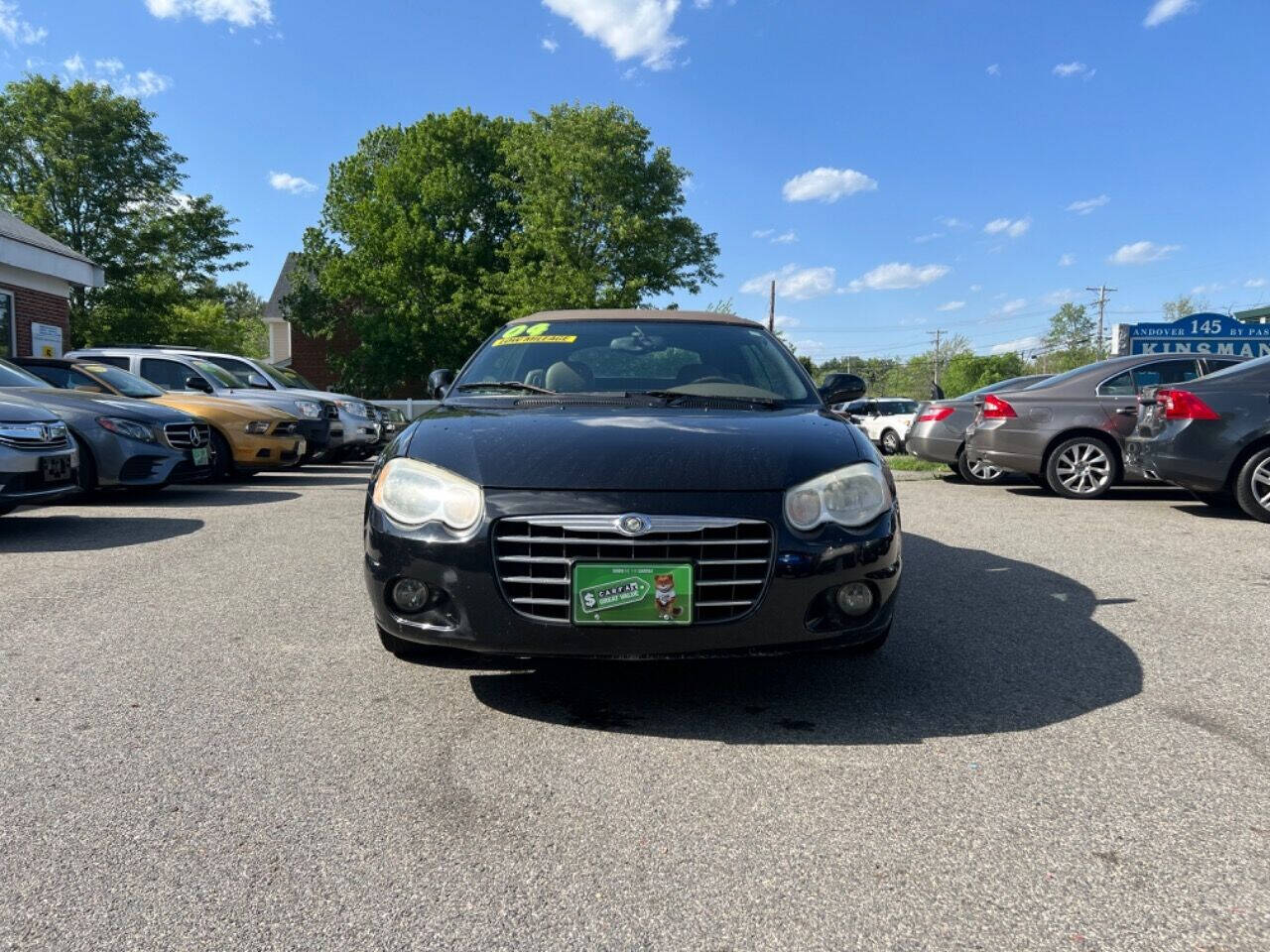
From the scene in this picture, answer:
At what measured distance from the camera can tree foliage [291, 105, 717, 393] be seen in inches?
1476

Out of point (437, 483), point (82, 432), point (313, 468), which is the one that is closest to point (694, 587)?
point (437, 483)

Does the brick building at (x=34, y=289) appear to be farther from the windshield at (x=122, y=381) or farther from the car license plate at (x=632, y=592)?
the car license plate at (x=632, y=592)

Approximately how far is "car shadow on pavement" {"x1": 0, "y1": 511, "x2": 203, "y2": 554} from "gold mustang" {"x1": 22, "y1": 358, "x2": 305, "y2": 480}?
2666 mm

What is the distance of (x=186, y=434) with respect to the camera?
27.0ft

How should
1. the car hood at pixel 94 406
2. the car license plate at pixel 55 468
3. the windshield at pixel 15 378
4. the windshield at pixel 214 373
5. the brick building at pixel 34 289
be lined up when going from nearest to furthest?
the car license plate at pixel 55 468, the car hood at pixel 94 406, the windshield at pixel 15 378, the windshield at pixel 214 373, the brick building at pixel 34 289

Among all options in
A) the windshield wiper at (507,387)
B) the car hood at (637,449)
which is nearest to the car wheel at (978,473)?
the windshield wiper at (507,387)

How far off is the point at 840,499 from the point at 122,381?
9.59 meters

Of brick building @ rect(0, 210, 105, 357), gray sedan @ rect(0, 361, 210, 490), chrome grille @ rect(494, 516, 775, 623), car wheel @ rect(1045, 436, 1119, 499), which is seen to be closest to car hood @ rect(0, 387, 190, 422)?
gray sedan @ rect(0, 361, 210, 490)

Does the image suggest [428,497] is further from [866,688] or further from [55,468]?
[55,468]

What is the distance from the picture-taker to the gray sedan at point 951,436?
10.6 m

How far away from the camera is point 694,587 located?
2701 millimetres

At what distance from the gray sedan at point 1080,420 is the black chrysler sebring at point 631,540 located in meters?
6.73

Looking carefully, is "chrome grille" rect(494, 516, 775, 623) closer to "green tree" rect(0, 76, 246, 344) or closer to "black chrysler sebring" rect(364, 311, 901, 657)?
"black chrysler sebring" rect(364, 311, 901, 657)

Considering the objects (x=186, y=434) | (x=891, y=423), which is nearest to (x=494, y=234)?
(x=891, y=423)
